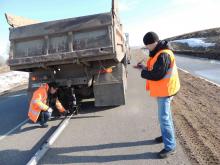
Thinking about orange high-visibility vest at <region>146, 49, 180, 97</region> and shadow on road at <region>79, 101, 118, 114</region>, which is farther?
shadow on road at <region>79, 101, 118, 114</region>

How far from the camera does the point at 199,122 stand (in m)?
5.97

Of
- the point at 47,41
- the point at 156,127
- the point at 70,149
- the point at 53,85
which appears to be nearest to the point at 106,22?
the point at 47,41

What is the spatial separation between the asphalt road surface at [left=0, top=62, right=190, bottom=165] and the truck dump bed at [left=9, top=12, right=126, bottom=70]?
1451 millimetres

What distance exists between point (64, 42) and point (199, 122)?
3.58 meters

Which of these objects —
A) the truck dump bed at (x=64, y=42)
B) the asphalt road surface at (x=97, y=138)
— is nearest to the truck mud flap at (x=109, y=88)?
the asphalt road surface at (x=97, y=138)

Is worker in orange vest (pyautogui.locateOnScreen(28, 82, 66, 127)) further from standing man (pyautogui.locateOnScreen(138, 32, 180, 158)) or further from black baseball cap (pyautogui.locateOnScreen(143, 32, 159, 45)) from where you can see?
black baseball cap (pyautogui.locateOnScreen(143, 32, 159, 45))

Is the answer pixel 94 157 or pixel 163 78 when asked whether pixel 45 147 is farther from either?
pixel 163 78

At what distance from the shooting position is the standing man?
450cm

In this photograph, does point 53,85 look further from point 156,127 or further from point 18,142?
point 156,127

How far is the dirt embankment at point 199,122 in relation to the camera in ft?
14.7

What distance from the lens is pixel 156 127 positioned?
5.94m

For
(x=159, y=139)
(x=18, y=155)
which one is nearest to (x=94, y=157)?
(x=159, y=139)

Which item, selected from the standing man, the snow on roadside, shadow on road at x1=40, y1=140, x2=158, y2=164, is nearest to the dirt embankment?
the standing man

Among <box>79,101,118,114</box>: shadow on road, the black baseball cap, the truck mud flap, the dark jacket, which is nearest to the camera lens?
the dark jacket
